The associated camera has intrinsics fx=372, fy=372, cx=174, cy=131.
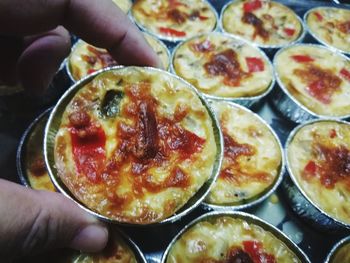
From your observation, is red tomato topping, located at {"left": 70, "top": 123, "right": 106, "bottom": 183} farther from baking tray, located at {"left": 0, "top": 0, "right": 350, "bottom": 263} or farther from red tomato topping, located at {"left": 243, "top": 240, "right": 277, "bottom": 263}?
red tomato topping, located at {"left": 243, "top": 240, "right": 277, "bottom": 263}

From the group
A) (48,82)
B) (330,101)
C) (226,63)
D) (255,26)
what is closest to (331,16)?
(255,26)

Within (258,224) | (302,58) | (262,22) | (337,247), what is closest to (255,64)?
(302,58)

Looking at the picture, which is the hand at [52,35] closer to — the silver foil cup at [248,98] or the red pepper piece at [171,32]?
the silver foil cup at [248,98]

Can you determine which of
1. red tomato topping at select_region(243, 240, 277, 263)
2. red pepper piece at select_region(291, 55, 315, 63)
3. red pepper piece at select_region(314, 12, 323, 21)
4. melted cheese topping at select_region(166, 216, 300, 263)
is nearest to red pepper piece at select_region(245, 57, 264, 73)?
red pepper piece at select_region(291, 55, 315, 63)

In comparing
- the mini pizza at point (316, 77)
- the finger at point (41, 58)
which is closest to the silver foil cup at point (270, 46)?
the mini pizza at point (316, 77)

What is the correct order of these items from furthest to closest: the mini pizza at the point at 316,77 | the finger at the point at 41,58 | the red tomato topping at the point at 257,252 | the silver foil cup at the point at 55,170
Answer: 1. the mini pizza at the point at 316,77
2. the finger at the point at 41,58
3. the red tomato topping at the point at 257,252
4. the silver foil cup at the point at 55,170

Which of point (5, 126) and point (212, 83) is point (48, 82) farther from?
point (212, 83)
